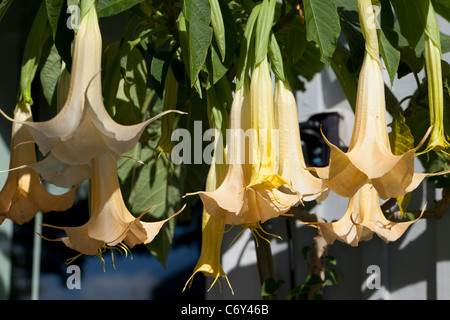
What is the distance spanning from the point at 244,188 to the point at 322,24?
7.8 inches

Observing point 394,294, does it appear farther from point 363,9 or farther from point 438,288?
point 363,9

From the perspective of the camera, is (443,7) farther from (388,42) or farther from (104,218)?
(104,218)

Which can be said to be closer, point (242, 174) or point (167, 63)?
A: point (242, 174)

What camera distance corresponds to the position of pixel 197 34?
55cm

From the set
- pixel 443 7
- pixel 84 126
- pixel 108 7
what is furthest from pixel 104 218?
pixel 443 7

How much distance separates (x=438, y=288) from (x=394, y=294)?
0.12 metres

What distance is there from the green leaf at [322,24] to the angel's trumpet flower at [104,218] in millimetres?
248

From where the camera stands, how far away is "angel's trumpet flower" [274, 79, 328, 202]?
58 cm

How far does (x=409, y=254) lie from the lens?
46.6 inches

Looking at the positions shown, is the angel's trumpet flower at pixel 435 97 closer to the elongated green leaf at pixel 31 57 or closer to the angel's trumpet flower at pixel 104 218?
the angel's trumpet flower at pixel 104 218

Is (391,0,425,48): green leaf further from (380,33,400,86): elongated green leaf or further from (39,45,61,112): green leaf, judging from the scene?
(39,45,61,112): green leaf

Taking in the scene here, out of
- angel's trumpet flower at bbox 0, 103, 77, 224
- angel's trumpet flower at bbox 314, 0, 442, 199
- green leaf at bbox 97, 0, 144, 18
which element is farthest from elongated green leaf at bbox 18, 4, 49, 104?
angel's trumpet flower at bbox 314, 0, 442, 199

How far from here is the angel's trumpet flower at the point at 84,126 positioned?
47cm
